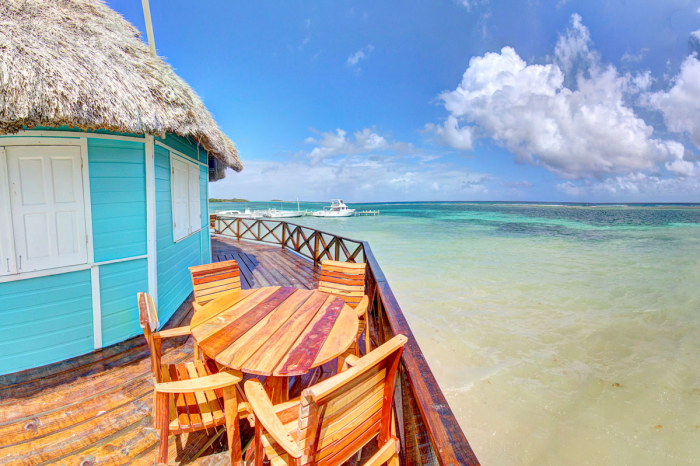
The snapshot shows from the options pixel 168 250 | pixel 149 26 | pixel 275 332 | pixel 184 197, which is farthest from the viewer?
pixel 184 197

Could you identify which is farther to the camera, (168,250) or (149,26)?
(168,250)

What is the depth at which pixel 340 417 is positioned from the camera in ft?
3.01

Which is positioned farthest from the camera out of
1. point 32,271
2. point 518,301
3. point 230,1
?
point 230,1

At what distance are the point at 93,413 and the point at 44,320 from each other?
1.12 meters

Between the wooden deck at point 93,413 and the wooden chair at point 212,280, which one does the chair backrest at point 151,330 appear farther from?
the wooden chair at point 212,280

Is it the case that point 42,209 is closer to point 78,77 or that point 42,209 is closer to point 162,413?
point 78,77

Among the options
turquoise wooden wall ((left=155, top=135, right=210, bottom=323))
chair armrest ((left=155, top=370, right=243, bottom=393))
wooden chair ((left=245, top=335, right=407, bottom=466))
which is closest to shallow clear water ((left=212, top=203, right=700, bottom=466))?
wooden chair ((left=245, top=335, right=407, bottom=466))

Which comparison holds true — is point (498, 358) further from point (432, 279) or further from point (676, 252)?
point (676, 252)

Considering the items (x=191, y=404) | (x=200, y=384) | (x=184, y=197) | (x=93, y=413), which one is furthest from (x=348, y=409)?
(x=184, y=197)

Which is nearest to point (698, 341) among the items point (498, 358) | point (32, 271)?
point (498, 358)

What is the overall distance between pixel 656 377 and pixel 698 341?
2049 mm

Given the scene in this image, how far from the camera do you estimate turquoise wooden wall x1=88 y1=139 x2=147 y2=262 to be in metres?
2.47

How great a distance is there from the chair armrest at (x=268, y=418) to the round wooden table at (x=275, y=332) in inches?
2.9

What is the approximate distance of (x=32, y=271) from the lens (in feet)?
7.47
